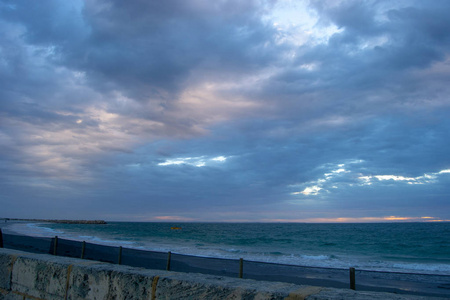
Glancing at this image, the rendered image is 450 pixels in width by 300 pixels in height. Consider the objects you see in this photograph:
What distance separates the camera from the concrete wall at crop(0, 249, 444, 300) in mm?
2500

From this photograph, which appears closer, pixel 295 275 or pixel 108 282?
pixel 108 282

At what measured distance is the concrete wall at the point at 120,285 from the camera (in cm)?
250

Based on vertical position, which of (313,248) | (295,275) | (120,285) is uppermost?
(120,285)

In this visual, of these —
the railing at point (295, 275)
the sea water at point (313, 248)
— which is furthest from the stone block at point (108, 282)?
the sea water at point (313, 248)

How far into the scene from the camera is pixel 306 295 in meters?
2.34

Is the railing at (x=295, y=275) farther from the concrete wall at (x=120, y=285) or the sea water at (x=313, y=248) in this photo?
the sea water at (x=313, y=248)

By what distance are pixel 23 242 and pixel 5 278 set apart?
23.8 m

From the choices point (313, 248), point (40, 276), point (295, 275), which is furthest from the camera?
point (313, 248)

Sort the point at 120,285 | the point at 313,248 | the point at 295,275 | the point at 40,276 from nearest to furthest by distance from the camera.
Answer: the point at 120,285, the point at 40,276, the point at 295,275, the point at 313,248

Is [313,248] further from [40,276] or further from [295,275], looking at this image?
[40,276]

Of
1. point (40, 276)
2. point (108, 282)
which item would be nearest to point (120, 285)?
point (108, 282)

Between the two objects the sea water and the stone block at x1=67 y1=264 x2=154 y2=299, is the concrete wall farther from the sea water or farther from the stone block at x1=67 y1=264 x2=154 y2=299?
the sea water

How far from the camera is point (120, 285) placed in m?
3.19

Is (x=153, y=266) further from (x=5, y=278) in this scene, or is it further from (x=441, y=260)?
(x=441, y=260)
